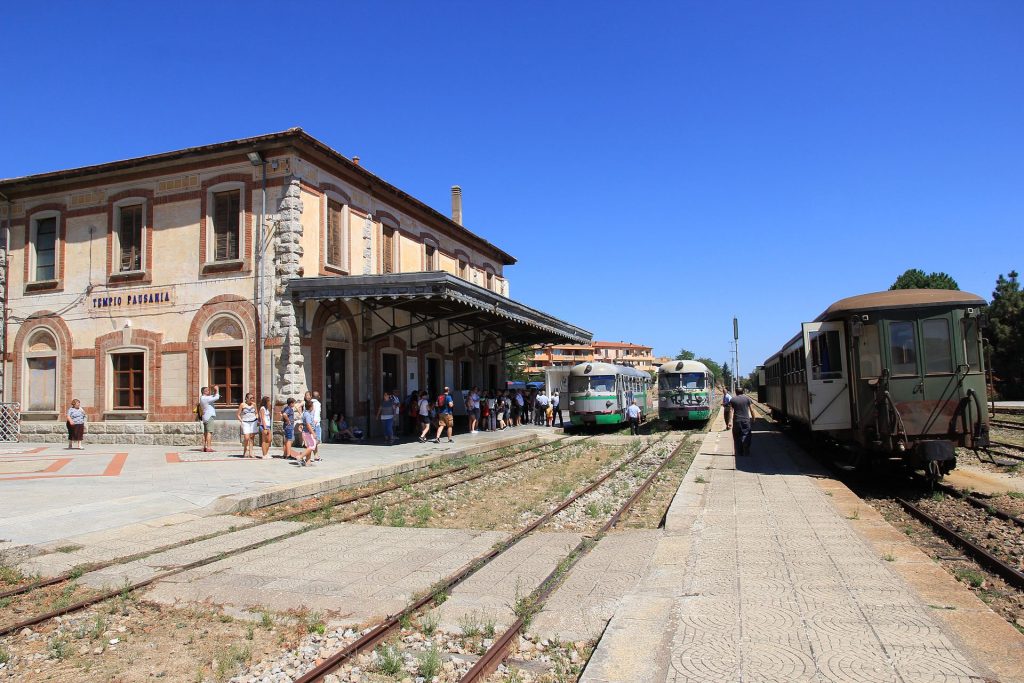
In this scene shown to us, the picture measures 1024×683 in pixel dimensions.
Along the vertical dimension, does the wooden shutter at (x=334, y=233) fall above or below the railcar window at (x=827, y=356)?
above

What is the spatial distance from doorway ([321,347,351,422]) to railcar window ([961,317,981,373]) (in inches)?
585

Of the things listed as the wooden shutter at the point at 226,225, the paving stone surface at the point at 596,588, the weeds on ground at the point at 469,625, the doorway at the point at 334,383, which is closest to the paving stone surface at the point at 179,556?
the weeds on ground at the point at 469,625

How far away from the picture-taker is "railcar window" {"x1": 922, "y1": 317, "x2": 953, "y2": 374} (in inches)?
429

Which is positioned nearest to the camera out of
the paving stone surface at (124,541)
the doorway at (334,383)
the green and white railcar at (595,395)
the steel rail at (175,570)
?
the steel rail at (175,570)

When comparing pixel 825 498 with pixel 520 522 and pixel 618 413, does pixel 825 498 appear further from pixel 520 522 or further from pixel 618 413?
pixel 618 413

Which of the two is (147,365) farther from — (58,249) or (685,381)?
(685,381)

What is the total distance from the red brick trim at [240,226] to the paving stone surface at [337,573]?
12386 mm

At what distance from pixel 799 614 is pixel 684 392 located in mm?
23591

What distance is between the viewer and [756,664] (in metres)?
3.95

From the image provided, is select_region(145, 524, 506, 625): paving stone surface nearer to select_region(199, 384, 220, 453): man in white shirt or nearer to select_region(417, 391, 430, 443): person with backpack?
select_region(199, 384, 220, 453): man in white shirt

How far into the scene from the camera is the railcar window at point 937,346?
10.9 meters

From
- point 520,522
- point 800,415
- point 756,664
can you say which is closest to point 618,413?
point 800,415

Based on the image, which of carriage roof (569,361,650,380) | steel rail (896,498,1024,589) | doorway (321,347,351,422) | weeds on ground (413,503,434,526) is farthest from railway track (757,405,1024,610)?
carriage roof (569,361,650,380)

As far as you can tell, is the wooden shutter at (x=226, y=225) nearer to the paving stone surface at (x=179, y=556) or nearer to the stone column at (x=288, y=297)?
the stone column at (x=288, y=297)
